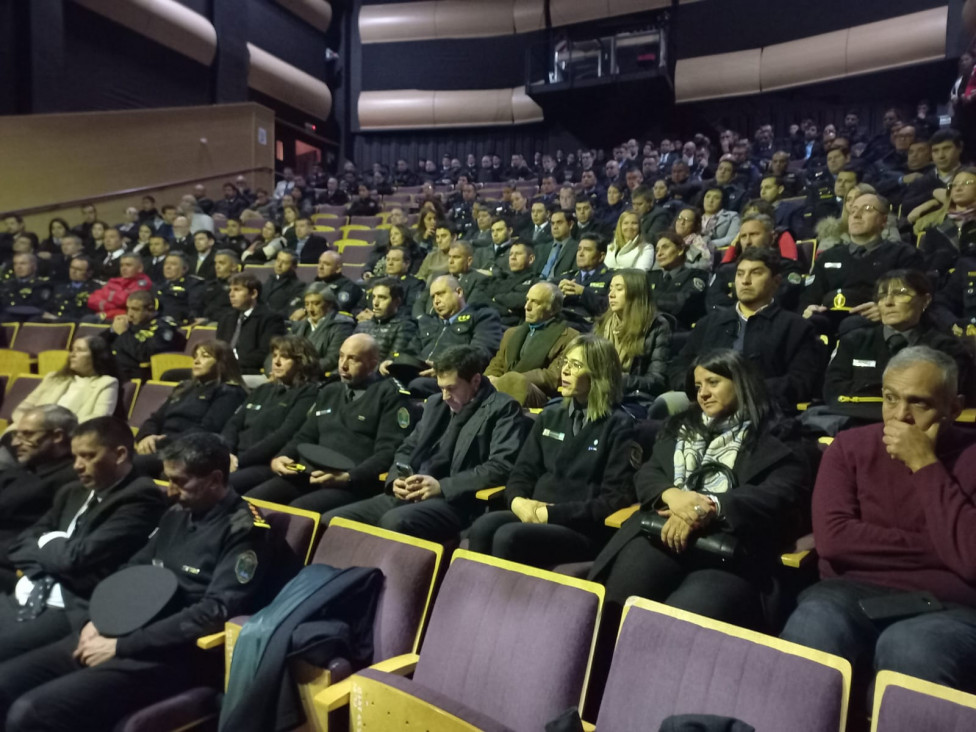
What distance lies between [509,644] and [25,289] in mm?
4181

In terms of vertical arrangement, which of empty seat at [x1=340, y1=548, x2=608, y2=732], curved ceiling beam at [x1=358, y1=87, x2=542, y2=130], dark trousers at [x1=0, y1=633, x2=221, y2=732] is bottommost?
dark trousers at [x1=0, y1=633, x2=221, y2=732]

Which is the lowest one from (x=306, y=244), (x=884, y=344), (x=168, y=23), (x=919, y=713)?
(x=919, y=713)

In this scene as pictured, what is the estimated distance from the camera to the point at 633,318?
211 centimetres

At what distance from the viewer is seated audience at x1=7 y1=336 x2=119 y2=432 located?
241 cm

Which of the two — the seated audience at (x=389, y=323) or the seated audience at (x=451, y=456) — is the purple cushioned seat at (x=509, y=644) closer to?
the seated audience at (x=451, y=456)

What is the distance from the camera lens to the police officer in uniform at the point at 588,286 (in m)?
2.56

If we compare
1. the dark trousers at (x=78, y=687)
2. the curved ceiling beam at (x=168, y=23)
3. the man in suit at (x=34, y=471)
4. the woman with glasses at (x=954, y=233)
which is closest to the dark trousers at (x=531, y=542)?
the dark trousers at (x=78, y=687)

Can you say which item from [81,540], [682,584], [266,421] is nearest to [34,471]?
[81,540]

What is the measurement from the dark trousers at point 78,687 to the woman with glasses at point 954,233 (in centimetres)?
238

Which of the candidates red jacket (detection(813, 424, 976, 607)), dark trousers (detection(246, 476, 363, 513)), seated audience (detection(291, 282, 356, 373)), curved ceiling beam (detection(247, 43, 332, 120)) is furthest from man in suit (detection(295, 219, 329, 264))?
curved ceiling beam (detection(247, 43, 332, 120))

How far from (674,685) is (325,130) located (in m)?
10.1

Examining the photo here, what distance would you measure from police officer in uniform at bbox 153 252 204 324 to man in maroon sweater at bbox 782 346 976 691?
3313 mm

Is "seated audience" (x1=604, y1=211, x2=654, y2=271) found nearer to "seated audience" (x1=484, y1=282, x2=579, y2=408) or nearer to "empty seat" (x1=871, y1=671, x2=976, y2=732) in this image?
"seated audience" (x1=484, y1=282, x2=579, y2=408)

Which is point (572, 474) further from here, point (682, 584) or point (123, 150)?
point (123, 150)
